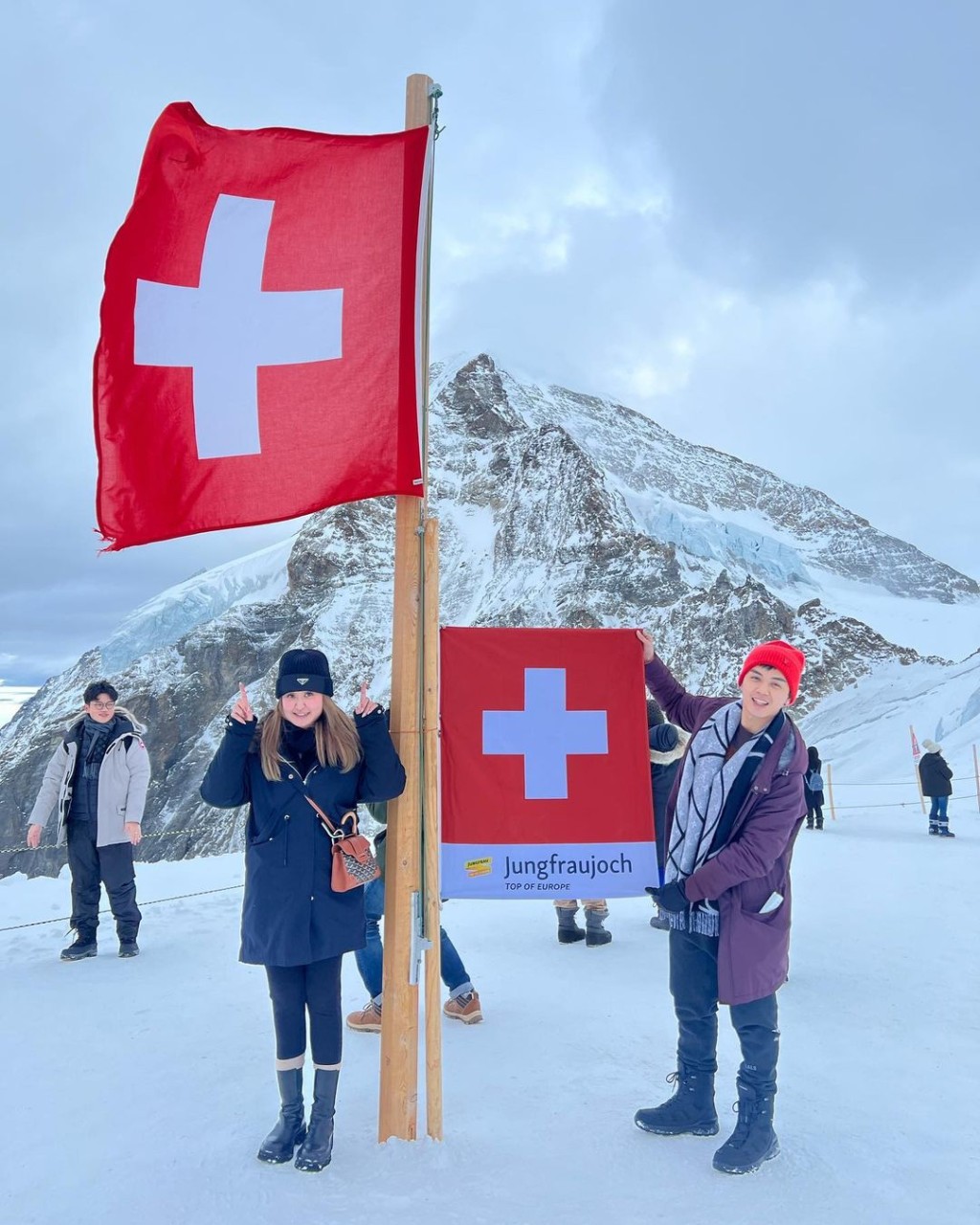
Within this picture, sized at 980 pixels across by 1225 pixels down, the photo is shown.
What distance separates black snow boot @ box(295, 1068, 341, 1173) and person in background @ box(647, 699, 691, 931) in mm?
1708

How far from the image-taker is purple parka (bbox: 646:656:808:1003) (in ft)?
9.72

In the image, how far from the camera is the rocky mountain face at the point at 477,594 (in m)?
53.2

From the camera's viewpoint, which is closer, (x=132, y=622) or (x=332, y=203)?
(x=332, y=203)

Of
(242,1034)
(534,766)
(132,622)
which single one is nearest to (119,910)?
(242,1034)

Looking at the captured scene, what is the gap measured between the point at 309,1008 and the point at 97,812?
3.56m

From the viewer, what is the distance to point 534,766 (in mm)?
3818

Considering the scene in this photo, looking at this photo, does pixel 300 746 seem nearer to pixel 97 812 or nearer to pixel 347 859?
pixel 347 859

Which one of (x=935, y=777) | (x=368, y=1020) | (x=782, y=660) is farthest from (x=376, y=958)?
(x=935, y=777)

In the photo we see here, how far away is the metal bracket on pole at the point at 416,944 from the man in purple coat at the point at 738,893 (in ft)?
2.94

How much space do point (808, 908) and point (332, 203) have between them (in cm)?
652

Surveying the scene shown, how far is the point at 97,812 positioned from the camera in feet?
19.4

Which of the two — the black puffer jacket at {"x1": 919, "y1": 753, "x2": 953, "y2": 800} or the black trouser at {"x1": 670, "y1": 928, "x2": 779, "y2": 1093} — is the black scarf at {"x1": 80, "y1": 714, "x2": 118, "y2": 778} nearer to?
the black trouser at {"x1": 670, "y1": 928, "x2": 779, "y2": 1093}

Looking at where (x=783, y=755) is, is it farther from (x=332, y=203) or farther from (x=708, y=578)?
(x=708, y=578)

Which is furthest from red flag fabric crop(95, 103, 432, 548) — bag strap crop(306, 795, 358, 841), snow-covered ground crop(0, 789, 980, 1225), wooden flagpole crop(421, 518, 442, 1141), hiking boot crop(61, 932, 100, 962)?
hiking boot crop(61, 932, 100, 962)
